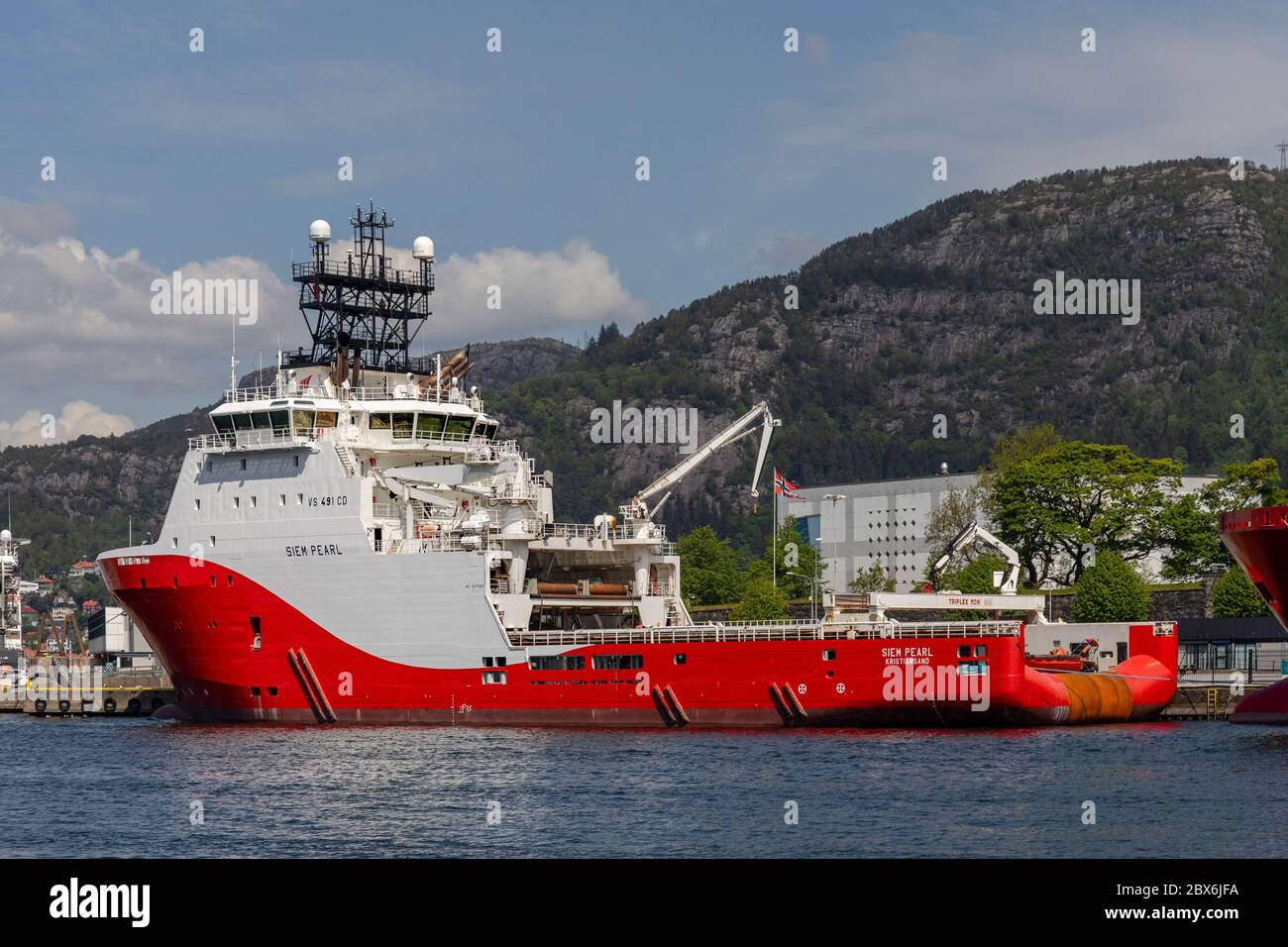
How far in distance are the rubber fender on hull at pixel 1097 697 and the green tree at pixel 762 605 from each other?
2929cm

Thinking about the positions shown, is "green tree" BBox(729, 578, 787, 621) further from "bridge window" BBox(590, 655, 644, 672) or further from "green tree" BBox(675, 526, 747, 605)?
"bridge window" BBox(590, 655, 644, 672)

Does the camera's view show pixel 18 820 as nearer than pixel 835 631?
Yes

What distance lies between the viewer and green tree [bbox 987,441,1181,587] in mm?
80250

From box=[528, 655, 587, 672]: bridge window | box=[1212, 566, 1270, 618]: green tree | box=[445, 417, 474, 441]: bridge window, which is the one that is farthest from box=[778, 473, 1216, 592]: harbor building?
box=[528, 655, 587, 672]: bridge window

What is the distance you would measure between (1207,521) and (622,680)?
43.2 meters

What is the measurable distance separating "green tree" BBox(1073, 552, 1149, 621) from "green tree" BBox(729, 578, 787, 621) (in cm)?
1345

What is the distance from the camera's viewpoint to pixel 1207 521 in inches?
3076

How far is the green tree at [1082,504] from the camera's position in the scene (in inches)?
3159

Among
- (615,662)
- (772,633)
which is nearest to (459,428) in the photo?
(615,662)

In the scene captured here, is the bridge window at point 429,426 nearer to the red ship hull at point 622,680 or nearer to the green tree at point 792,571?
the red ship hull at point 622,680
